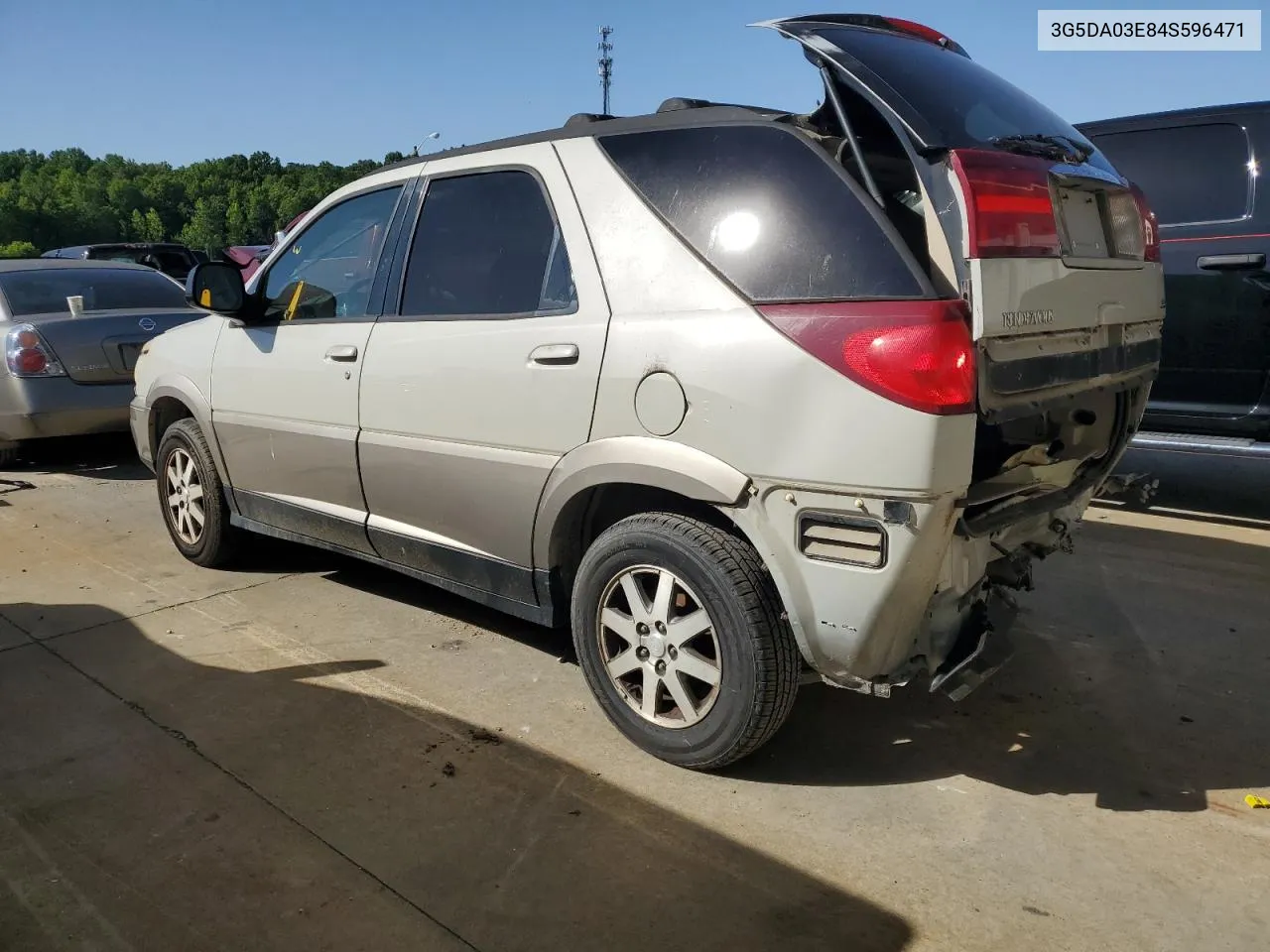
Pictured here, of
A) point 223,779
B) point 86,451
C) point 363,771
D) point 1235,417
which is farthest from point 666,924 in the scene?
point 86,451

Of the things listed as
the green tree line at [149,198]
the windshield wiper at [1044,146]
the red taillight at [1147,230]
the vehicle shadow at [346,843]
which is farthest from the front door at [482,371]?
the green tree line at [149,198]

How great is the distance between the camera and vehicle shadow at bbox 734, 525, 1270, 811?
2.90m

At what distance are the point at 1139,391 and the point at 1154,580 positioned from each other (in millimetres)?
1574

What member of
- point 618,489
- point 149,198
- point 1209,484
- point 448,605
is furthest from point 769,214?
point 149,198

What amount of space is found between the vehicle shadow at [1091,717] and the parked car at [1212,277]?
137 cm

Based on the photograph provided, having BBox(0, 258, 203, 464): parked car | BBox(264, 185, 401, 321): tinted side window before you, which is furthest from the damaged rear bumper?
BBox(0, 258, 203, 464): parked car

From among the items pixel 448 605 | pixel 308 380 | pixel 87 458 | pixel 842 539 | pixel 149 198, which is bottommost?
pixel 448 605

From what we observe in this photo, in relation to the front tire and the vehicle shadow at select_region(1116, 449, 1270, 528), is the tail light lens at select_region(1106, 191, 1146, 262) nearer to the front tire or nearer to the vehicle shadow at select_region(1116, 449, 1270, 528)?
the front tire

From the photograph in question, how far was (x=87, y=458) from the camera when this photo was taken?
8.04 metres

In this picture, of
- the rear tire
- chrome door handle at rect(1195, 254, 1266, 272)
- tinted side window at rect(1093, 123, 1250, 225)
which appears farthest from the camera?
tinted side window at rect(1093, 123, 1250, 225)

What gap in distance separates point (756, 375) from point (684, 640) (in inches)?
32.1

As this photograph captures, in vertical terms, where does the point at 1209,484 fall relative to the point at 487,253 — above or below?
below

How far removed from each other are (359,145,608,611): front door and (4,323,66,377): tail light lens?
4.40 metres

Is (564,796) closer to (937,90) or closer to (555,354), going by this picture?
(555,354)
